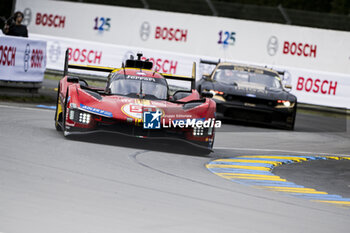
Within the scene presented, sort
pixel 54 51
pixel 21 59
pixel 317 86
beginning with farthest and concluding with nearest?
1. pixel 54 51
2. pixel 317 86
3. pixel 21 59

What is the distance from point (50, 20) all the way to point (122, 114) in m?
24.8

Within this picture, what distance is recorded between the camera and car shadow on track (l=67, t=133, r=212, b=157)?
425 inches

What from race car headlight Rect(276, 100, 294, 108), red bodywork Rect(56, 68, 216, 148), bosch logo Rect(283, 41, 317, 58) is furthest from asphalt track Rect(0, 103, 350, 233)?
bosch logo Rect(283, 41, 317, 58)

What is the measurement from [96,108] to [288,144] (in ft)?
16.4

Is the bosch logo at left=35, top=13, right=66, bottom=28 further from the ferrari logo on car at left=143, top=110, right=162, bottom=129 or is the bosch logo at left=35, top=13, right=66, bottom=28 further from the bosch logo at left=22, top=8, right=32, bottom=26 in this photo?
the ferrari logo on car at left=143, top=110, right=162, bottom=129

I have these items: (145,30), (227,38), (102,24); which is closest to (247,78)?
(227,38)

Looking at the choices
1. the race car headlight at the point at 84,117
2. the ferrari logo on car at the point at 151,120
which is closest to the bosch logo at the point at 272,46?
the ferrari logo on car at the point at 151,120

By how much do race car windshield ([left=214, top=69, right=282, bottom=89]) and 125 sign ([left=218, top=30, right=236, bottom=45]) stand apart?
509 inches

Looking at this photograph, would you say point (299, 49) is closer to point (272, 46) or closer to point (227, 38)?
point (272, 46)

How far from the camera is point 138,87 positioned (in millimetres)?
12016

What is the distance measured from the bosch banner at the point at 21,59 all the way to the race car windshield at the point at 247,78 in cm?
406

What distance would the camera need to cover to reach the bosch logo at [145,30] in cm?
3278

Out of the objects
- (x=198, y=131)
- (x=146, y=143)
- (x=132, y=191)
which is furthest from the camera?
(x=146, y=143)

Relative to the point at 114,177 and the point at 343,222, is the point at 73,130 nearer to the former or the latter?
the point at 114,177
